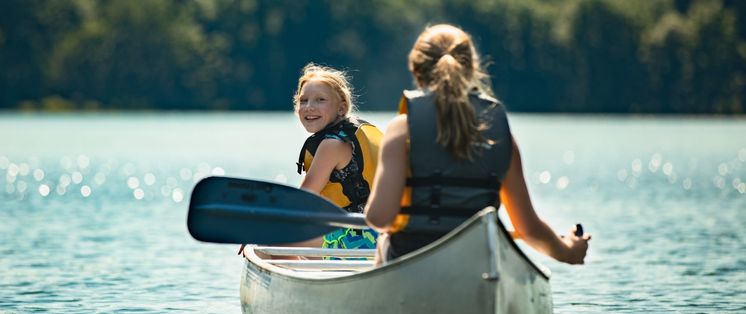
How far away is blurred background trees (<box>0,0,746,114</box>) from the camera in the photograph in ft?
300

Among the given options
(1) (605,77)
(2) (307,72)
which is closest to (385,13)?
(1) (605,77)

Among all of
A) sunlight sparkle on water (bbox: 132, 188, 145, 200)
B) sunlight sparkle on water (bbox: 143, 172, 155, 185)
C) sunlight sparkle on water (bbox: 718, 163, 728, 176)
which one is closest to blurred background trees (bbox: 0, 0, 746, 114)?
sunlight sparkle on water (bbox: 718, 163, 728, 176)

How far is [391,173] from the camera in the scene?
605 cm

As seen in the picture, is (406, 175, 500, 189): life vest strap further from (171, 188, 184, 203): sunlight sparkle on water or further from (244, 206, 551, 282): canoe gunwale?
(171, 188, 184, 203): sunlight sparkle on water

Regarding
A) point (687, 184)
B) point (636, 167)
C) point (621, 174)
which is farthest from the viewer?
point (636, 167)

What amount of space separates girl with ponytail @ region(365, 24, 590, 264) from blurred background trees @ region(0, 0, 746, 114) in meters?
83.9

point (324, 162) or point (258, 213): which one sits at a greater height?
point (324, 162)

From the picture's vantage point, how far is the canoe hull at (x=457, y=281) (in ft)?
20.0

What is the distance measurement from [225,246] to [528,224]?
374 inches

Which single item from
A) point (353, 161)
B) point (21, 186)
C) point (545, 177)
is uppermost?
point (353, 161)

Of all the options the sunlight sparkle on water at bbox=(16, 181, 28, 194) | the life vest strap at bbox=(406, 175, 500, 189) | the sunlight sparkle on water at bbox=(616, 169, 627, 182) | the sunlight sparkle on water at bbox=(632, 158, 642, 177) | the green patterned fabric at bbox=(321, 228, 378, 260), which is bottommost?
the sunlight sparkle on water at bbox=(632, 158, 642, 177)

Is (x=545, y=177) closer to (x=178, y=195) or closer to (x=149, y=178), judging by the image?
(x=149, y=178)

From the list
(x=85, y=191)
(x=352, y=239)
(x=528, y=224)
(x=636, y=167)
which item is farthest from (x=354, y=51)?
(x=528, y=224)

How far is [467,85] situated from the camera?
6023 mm
